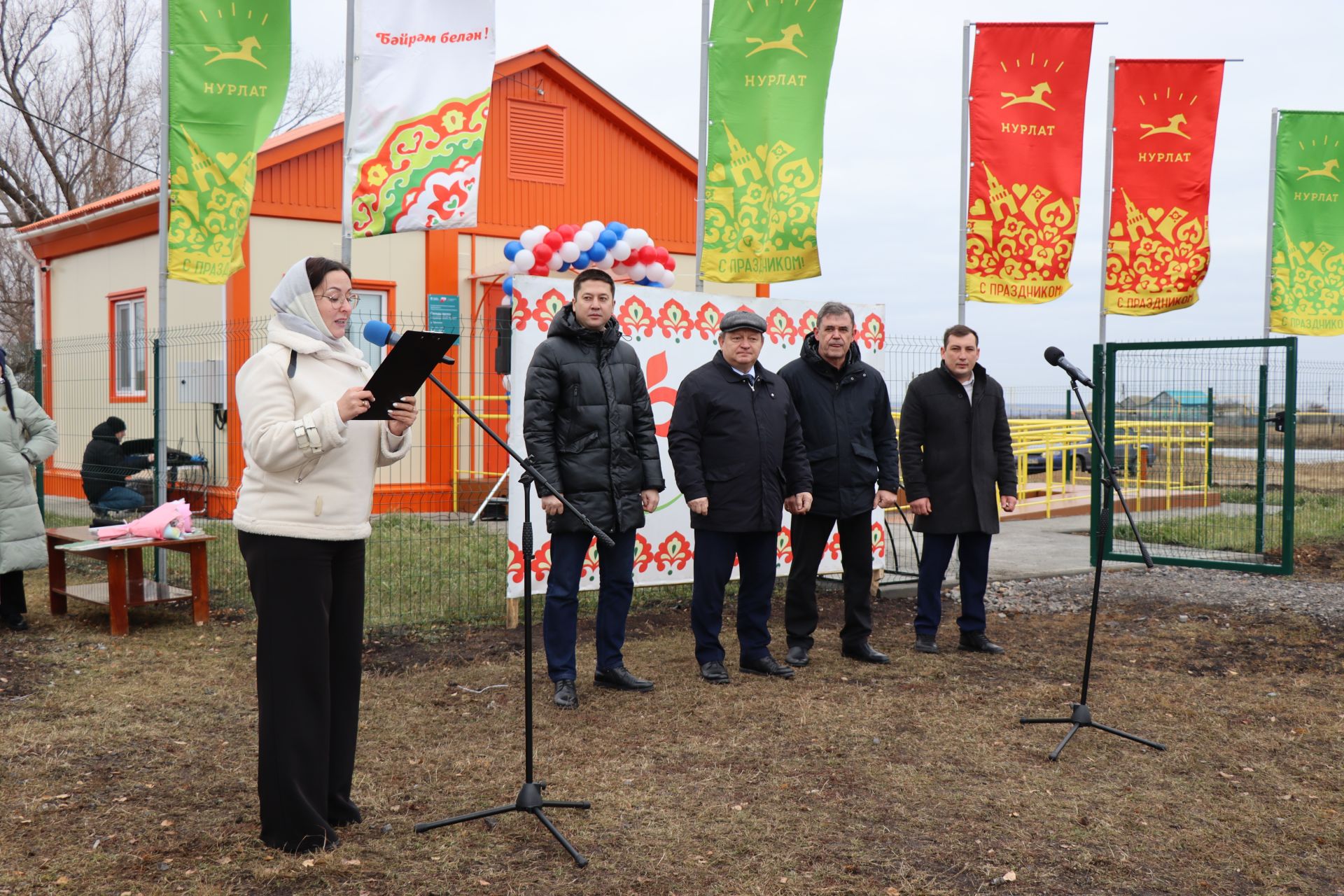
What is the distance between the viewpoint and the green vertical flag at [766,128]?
768 cm

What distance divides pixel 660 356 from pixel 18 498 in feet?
13.8

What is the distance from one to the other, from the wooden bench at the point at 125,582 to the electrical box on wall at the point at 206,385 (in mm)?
1900

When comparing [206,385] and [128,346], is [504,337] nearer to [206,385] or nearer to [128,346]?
[206,385]

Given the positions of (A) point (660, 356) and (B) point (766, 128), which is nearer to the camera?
(A) point (660, 356)

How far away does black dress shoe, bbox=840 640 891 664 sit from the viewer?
648 cm

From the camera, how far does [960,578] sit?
679 cm

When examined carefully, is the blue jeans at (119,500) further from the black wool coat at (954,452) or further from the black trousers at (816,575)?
the black wool coat at (954,452)

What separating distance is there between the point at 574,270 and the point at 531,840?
873 cm

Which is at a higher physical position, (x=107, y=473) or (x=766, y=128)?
(x=766, y=128)

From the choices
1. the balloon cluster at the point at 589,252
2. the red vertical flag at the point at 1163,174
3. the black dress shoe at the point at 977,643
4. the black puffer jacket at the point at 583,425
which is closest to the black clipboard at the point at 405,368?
the black puffer jacket at the point at 583,425

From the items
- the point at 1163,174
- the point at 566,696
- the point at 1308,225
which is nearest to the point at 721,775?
the point at 566,696

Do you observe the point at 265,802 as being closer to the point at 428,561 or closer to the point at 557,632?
the point at 557,632

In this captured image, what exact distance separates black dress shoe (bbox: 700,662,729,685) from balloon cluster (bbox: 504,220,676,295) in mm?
6185

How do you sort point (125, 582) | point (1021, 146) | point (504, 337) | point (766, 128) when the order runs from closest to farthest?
point (504, 337) → point (125, 582) → point (766, 128) → point (1021, 146)
